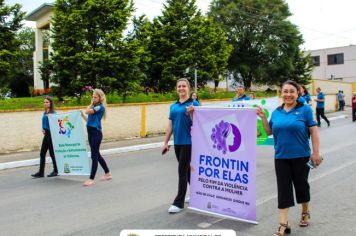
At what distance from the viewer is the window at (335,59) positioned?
2734 inches

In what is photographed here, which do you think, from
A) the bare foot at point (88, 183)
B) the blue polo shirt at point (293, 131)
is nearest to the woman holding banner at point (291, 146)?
the blue polo shirt at point (293, 131)

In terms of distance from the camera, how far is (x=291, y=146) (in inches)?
215

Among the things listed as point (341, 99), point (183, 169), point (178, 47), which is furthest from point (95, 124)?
point (341, 99)

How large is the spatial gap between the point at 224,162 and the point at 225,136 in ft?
1.14

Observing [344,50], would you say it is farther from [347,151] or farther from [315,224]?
[315,224]

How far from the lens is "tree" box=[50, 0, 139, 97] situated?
2123 centimetres

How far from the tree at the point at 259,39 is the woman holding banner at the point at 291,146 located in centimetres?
4034

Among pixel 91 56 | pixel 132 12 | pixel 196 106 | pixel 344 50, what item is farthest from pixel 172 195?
pixel 344 50

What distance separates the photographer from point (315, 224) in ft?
19.9

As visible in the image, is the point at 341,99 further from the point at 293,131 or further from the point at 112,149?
the point at 293,131

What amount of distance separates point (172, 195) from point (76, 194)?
5.82 ft

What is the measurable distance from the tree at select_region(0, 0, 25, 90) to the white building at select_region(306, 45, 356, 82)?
167 ft

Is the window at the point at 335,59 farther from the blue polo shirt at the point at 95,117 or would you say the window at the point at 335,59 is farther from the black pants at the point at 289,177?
the black pants at the point at 289,177

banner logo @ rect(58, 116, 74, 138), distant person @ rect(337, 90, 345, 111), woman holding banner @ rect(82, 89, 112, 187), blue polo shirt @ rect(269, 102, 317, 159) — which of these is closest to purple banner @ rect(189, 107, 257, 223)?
blue polo shirt @ rect(269, 102, 317, 159)
